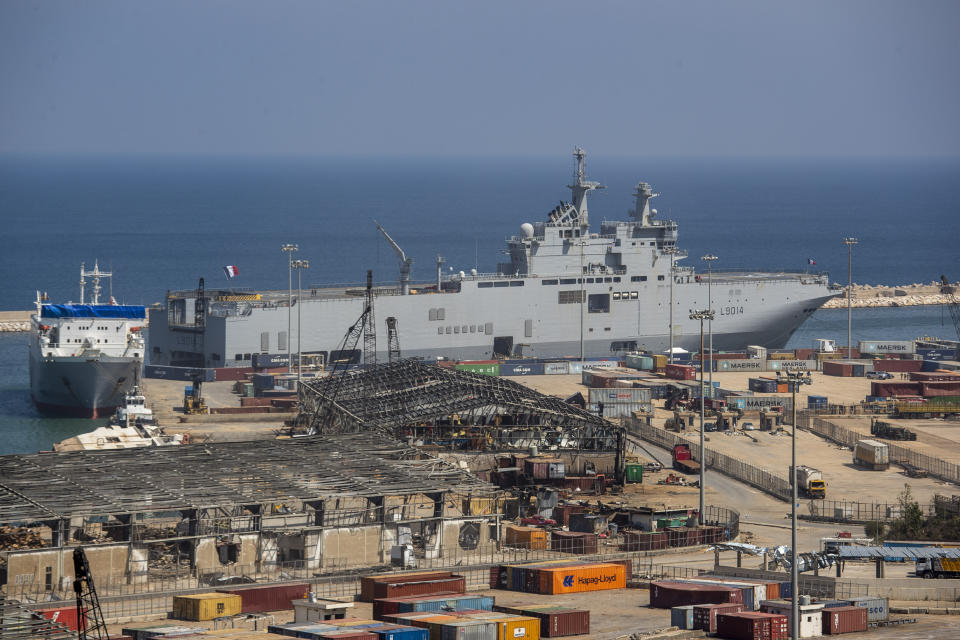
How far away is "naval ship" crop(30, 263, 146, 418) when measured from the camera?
78.9 meters

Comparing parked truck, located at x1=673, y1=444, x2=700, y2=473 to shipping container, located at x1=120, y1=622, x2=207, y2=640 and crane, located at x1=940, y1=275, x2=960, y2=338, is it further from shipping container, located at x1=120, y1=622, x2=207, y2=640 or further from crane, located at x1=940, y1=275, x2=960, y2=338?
crane, located at x1=940, y1=275, x2=960, y2=338

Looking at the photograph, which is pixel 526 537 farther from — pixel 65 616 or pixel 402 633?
pixel 65 616


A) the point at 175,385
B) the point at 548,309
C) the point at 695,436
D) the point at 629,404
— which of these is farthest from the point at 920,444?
the point at 175,385

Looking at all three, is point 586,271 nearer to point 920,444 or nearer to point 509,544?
point 920,444

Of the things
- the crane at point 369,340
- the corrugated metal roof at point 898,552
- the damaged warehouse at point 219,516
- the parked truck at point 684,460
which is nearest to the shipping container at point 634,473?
the parked truck at point 684,460

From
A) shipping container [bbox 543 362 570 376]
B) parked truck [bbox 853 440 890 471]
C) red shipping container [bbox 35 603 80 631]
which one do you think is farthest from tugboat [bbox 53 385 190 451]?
parked truck [bbox 853 440 890 471]

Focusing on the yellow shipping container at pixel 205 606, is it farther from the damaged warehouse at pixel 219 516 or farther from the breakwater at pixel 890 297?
the breakwater at pixel 890 297

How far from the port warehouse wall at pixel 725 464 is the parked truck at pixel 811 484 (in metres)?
0.52

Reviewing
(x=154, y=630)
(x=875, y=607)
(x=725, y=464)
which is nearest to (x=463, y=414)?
(x=725, y=464)

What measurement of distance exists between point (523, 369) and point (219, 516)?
45.3 metres

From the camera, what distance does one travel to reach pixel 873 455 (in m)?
61.4

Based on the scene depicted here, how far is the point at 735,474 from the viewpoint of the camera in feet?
196

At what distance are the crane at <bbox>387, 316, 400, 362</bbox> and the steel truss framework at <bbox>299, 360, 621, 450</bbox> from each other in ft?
44.3

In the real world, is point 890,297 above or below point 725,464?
above
